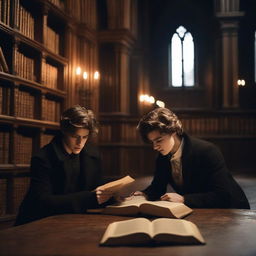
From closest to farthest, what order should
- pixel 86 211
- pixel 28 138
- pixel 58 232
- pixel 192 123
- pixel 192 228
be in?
pixel 192 228 < pixel 58 232 < pixel 86 211 < pixel 28 138 < pixel 192 123

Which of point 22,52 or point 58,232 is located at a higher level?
point 22,52

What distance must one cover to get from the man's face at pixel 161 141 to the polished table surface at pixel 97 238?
0.60m

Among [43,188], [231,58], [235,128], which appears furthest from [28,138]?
[231,58]

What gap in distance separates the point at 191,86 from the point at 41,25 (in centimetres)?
1171

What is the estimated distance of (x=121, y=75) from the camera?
1135cm

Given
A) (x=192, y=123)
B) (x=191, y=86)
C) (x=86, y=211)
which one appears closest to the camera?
(x=86, y=211)

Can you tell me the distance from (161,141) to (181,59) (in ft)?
50.1

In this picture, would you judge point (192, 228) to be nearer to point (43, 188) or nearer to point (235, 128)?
point (43, 188)

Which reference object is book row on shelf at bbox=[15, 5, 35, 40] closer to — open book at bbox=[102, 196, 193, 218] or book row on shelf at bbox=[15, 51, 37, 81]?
book row on shelf at bbox=[15, 51, 37, 81]

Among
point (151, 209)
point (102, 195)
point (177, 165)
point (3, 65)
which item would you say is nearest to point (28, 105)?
point (3, 65)

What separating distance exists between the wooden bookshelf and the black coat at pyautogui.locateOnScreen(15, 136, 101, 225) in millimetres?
2468

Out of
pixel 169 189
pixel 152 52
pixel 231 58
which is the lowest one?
pixel 169 189

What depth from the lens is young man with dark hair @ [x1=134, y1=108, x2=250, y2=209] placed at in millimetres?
2646

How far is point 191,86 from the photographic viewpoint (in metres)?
17.4
